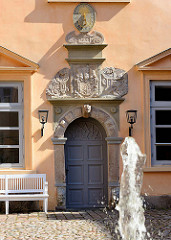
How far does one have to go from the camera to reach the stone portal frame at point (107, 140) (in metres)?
10.8

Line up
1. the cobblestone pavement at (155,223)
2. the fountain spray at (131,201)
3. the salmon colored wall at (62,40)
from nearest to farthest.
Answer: the fountain spray at (131,201) → the cobblestone pavement at (155,223) → the salmon colored wall at (62,40)

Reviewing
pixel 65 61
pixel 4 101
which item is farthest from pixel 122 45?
pixel 4 101

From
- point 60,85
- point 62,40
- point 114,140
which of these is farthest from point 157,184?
point 62,40

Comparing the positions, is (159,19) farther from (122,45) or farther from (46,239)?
(46,239)

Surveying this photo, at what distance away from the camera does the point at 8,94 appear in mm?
10953

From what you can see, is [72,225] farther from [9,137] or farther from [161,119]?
[161,119]

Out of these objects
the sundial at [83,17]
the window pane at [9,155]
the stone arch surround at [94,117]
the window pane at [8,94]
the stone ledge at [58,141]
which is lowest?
the window pane at [9,155]

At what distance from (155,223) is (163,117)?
2.96m

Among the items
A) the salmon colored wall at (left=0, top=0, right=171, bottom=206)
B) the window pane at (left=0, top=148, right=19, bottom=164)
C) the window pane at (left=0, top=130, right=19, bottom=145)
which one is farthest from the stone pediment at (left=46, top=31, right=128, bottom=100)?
the window pane at (left=0, top=148, right=19, bottom=164)

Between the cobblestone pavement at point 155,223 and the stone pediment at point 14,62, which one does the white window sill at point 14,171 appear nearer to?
the cobblestone pavement at point 155,223

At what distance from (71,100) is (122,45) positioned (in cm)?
160

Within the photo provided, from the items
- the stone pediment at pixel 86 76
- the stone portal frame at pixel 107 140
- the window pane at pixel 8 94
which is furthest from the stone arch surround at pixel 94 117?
the window pane at pixel 8 94

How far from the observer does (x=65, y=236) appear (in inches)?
311

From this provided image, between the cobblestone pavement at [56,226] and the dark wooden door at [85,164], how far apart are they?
3.00ft
